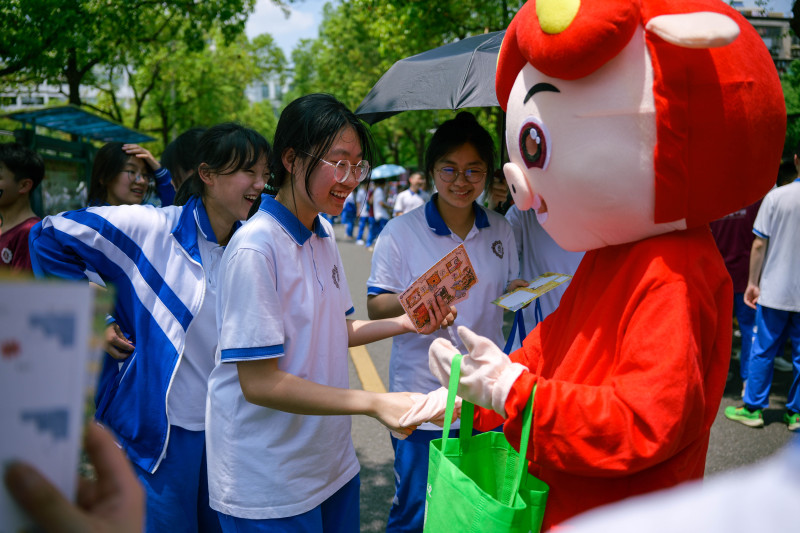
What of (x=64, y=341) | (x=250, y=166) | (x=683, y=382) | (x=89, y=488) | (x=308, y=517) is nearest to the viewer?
(x=64, y=341)

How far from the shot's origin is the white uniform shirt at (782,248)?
4.72 meters

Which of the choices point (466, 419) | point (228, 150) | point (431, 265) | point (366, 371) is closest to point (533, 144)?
point (466, 419)

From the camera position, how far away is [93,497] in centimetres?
72

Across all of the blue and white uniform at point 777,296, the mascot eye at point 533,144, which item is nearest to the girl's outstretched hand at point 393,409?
the mascot eye at point 533,144

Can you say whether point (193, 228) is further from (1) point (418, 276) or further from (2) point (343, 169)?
(1) point (418, 276)

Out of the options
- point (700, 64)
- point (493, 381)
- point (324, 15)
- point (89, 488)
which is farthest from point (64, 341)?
point (324, 15)

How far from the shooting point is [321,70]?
28531 millimetres

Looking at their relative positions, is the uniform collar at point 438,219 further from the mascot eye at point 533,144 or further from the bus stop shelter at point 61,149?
the bus stop shelter at point 61,149

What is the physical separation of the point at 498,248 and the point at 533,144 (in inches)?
51.4

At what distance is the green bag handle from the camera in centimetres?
152

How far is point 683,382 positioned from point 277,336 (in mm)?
1092

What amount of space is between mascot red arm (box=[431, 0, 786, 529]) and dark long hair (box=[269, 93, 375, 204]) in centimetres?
68

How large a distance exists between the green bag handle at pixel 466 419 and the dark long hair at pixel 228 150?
1.48 m

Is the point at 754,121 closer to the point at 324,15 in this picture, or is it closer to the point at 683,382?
the point at 683,382
